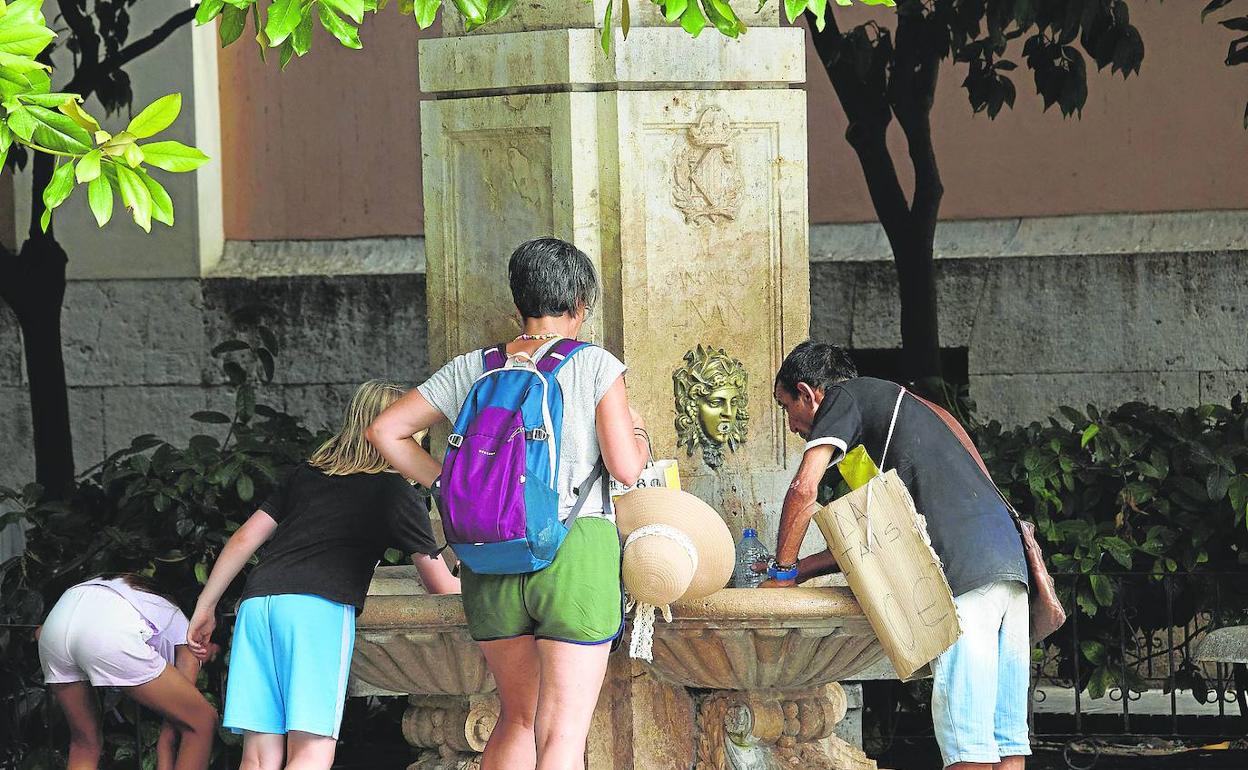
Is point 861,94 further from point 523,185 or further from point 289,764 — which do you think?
point 289,764

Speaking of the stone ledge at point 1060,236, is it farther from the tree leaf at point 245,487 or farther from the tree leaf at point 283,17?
the tree leaf at point 283,17

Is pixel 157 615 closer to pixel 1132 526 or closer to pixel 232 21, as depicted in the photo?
pixel 232 21

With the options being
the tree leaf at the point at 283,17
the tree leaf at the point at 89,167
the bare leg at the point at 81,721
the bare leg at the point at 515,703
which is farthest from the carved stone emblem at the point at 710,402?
the tree leaf at the point at 89,167

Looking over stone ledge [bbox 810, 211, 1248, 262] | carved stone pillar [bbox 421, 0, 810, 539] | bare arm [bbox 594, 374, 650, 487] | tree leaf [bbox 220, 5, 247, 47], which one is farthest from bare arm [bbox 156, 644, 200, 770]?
stone ledge [bbox 810, 211, 1248, 262]

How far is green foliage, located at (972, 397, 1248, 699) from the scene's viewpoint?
24.0 feet

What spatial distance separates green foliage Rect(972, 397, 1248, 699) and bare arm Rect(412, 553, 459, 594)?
2629 millimetres

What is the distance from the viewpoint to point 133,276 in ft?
33.5

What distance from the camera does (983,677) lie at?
5.36 meters

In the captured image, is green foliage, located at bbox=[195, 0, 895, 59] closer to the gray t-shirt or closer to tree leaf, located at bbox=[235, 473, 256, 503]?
the gray t-shirt

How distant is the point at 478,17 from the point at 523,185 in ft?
6.03

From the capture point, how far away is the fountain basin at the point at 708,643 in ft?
17.3

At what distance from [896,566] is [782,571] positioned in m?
Result: 0.41

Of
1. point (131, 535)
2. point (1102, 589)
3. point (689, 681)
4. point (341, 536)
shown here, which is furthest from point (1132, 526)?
point (131, 535)

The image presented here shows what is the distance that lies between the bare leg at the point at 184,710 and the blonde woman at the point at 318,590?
823 millimetres
